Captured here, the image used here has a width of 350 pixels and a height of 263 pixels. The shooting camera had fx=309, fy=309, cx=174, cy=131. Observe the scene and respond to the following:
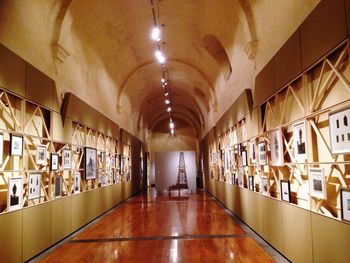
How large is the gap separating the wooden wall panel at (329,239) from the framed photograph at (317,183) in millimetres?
265

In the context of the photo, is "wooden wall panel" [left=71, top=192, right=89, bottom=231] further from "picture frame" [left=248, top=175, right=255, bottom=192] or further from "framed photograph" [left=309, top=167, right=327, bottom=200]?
"framed photograph" [left=309, top=167, right=327, bottom=200]

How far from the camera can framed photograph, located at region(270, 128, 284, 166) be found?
17.1 ft

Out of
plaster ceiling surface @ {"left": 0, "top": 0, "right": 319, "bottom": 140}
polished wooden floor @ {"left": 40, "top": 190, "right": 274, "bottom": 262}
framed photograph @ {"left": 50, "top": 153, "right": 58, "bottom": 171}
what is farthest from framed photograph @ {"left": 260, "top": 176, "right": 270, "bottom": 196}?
framed photograph @ {"left": 50, "top": 153, "right": 58, "bottom": 171}

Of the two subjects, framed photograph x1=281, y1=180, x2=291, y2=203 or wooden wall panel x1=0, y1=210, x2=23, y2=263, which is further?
framed photograph x1=281, y1=180, x2=291, y2=203

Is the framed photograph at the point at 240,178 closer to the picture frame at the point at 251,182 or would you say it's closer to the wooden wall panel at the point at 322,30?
the picture frame at the point at 251,182

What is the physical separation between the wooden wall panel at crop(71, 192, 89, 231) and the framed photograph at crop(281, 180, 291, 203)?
5.09 meters

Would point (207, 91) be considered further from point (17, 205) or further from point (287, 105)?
point (17, 205)

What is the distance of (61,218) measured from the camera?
6.99 m

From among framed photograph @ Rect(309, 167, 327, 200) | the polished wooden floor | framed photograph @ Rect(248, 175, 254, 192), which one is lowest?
the polished wooden floor

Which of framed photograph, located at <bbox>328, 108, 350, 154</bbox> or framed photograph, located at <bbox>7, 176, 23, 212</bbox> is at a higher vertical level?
framed photograph, located at <bbox>328, 108, 350, 154</bbox>

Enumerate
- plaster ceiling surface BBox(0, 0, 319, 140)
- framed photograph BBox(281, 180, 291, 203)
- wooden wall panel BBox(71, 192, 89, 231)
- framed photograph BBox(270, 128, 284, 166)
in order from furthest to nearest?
1. wooden wall panel BBox(71, 192, 89, 231)
2. plaster ceiling surface BBox(0, 0, 319, 140)
3. framed photograph BBox(270, 128, 284, 166)
4. framed photograph BBox(281, 180, 291, 203)

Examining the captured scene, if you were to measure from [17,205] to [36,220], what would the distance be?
768 mm

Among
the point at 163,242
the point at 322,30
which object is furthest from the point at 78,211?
the point at 322,30

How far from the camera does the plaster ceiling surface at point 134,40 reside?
561cm
